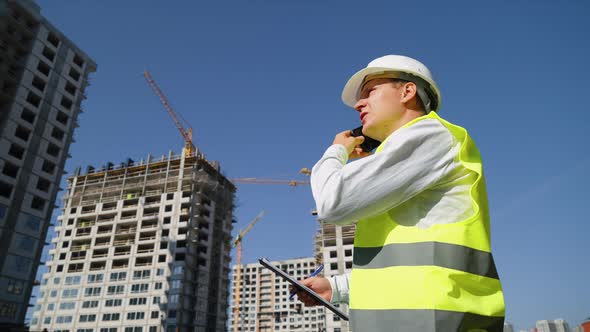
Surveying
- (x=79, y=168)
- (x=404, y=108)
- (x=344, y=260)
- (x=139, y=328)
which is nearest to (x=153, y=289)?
(x=139, y=328)

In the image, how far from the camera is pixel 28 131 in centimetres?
4575

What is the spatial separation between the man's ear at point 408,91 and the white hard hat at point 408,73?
0.07 meters

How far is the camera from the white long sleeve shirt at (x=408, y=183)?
1.62 m

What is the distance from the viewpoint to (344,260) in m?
70.1

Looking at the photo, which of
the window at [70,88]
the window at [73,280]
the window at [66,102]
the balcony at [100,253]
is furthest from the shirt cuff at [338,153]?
the window at [73,280]

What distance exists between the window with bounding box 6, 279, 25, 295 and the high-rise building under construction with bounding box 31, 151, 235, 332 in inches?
1103

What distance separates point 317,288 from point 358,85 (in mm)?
1391

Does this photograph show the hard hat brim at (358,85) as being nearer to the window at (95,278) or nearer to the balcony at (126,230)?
the balcony at (126,230)

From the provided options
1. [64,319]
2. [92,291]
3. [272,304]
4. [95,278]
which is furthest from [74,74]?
[272,304]

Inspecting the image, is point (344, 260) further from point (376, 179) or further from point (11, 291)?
point (376, 179)

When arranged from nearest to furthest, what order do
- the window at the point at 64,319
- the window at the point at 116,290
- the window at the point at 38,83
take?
the window at the point at 38,83
the window at the point at 116,290
the window at the point at 64,319

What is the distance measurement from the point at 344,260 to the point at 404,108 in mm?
70908

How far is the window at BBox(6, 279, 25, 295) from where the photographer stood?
127ft

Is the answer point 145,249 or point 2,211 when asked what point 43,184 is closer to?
point 2,211
